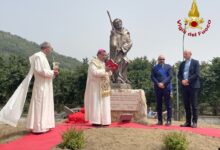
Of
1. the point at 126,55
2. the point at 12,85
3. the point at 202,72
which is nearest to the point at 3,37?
the point at 12,85

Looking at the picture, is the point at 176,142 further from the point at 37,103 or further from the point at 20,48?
the point at 20,48

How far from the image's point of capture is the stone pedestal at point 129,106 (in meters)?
11.5

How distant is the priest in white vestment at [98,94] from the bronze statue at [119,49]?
8.25 feet

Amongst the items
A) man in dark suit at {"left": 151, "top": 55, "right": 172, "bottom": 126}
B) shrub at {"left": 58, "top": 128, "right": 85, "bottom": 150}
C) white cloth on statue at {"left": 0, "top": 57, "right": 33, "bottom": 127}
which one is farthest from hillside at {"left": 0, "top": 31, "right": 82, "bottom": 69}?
shrub at {"left": 58, "top": 128, "right": 85, "bottom": 150}

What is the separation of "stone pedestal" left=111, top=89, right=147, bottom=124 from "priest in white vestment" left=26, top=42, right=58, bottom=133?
284cm

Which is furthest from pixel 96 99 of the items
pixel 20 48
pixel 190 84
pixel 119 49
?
pixel 20 48

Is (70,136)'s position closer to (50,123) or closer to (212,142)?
(50,123)

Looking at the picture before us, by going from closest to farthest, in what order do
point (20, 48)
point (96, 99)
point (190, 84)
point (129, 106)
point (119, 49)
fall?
point (96, 99) → point (190, 84) → point (129, 106) → point (119, 49) → point (20, 48)

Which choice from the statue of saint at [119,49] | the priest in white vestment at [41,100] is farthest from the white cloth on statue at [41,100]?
the statue of saint at [119,49]

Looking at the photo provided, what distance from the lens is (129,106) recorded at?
38.2 ft

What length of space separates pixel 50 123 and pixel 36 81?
112 cm

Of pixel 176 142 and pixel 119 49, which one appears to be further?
pixel 119 49

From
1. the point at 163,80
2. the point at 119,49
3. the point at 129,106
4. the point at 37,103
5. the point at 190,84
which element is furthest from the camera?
the point at 119,49

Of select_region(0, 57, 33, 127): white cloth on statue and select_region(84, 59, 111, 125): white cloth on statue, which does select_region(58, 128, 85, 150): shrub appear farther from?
select_region(84, 59, 111, 125): white cloth on statue
